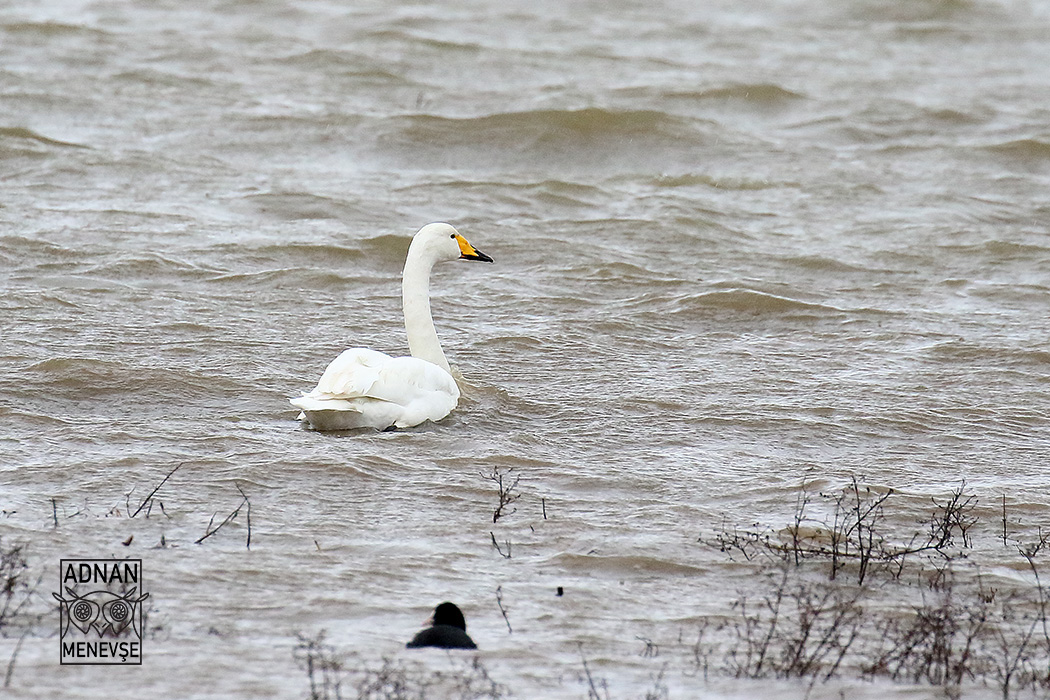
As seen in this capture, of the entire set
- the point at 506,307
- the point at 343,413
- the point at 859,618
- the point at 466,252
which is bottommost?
the point at 859,618

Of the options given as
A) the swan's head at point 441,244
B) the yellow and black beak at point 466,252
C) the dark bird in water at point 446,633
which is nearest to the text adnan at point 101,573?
the dark bird in water at point 446,633

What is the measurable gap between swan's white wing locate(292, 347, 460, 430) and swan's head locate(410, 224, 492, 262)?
3.98 ft

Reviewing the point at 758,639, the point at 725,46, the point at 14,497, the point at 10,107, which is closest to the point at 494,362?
the point at 14,497

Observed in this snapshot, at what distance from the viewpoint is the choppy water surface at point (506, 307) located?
6.21 metres

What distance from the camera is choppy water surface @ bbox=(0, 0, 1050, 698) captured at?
621cm

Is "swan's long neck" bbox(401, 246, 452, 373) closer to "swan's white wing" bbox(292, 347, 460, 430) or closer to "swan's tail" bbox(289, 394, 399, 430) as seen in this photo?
"swan's white wing" bbox(292, 347, 460, 430)

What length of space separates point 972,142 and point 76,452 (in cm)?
1332

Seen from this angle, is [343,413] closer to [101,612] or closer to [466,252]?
[466,252]

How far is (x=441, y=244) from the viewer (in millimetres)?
9812

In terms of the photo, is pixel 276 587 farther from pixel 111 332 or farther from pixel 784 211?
pixel 784 211

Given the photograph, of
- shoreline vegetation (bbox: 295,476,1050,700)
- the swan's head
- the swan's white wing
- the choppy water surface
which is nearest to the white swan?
the swan's white wing

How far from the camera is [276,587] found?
6.04 m

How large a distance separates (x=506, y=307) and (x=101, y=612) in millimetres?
6444

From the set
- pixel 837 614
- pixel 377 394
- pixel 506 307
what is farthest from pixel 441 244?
pixel 837 614
